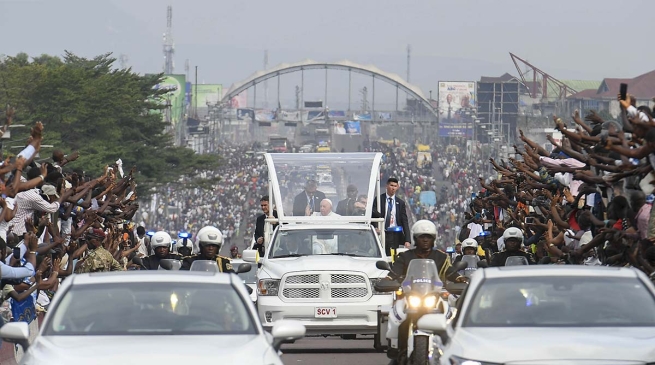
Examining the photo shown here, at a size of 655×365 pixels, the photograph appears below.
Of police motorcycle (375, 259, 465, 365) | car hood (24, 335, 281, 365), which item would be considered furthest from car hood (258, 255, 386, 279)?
car hood (24, 335, 281, 365)

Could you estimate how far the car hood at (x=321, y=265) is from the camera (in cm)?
1941

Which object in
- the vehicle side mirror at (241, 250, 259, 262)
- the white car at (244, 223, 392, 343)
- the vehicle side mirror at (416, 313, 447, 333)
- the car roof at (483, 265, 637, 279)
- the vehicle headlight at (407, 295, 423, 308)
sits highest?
the car roof at (483, 265, 637, 279)

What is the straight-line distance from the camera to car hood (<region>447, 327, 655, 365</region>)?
9.29 meters

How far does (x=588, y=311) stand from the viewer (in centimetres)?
1041

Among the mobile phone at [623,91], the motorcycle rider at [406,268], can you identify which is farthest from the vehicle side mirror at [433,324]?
the mobile phone at [623,91]

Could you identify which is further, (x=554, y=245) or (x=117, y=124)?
(x=117, y=124)

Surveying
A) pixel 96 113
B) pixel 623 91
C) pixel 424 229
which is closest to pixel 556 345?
pixel 424 229

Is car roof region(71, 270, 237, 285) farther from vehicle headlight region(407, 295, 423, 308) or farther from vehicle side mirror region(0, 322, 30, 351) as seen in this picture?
vehicle headlight region(407, 295, 423, 308)

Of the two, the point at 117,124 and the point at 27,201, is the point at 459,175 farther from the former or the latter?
the point at 27,201

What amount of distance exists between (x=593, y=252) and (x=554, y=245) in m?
0.70

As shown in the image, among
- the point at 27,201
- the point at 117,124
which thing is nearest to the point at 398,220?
the point at 27,201

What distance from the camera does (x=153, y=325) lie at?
10.0 m

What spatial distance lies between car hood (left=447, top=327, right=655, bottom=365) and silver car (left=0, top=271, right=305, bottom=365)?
44.8 inches

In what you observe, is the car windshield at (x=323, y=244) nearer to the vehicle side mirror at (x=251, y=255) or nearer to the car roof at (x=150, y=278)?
the vehicle side mirror at (x=251, y=255)
